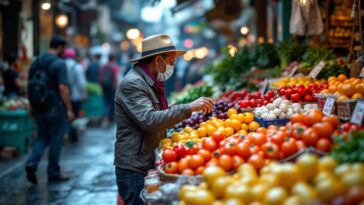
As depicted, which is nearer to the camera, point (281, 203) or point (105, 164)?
point (281, 203)

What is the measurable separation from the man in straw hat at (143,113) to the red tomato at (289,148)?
1.19 m

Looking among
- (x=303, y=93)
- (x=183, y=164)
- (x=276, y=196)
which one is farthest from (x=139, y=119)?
(x=303, y=93)

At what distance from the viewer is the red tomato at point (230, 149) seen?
13.1 ft

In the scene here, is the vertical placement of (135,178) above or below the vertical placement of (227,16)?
below

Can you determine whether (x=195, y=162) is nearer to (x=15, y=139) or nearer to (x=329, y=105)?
(x=329, y=105)

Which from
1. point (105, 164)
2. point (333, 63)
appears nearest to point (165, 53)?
point (333, 63)

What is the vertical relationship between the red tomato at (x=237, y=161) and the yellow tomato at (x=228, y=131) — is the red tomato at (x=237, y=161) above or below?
above

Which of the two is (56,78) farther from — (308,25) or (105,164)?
(308,25)

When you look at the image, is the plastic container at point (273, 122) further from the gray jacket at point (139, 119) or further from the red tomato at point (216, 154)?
the red tomato at point (216, 154)

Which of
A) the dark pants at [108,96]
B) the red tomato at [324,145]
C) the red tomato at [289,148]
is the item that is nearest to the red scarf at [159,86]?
the red tomato at [289,148]

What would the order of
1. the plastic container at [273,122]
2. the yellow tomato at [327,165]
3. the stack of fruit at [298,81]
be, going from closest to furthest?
the yellow tomato at [327,165], the plastic container at [273,122], the stack of fruit at [298,81]

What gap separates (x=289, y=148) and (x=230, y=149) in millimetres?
495

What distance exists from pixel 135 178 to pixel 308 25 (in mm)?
5136

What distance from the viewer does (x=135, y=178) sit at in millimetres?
4773
